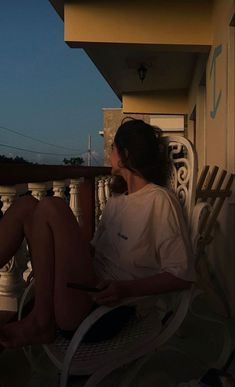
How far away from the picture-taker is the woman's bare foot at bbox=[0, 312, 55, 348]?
1.69 m

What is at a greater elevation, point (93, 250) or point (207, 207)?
point (207, 207)

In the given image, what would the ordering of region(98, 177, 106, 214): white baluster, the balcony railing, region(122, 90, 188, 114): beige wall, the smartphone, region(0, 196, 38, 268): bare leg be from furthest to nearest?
region(122, 90, 188, 114): beige wall
region(98, 177, 106, 214): white baluster
the balcony railing
region(0, 196, 38, 268): bare leg
the smartphone

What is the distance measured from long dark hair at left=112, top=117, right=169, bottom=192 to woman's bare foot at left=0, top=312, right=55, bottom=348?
0.69 m

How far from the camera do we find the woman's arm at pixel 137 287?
63.3 inches

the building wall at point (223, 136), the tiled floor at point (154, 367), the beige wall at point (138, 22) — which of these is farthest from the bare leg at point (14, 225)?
the beige wall at point (138, 22)

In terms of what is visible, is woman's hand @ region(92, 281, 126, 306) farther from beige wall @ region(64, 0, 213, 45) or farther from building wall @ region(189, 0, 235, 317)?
beige wall @ region(64, 0, 213, 45)

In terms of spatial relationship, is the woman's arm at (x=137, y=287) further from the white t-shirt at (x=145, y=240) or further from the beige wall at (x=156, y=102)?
the beige wall at (x=156, y=102)

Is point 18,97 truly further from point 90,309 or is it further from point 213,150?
point 90,309

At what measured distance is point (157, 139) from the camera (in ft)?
6.40

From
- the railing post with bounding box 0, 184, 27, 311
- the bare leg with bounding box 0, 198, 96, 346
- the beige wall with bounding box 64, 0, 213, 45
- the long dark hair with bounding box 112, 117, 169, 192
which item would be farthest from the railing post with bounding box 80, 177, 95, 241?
the bare leg with bounding box 0, 198, 96, 346

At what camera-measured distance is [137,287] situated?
65.9 inches

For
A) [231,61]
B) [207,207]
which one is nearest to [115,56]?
[231,61]

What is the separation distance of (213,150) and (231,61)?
42.6 inches

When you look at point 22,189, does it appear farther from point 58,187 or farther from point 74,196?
point 74,196
